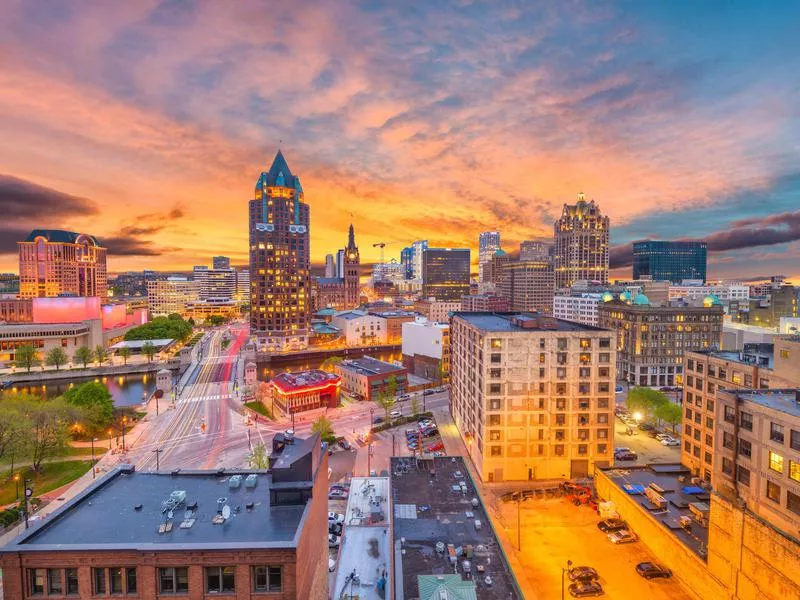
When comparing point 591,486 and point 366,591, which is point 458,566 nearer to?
point 366,591

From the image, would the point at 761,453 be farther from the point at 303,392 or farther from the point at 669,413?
the point at 303,392

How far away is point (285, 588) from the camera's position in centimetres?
2434

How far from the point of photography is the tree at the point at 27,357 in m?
139

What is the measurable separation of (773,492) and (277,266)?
172 meters

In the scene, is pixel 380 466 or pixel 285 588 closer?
pixel 285 588

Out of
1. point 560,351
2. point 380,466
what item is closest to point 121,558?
point 380,466

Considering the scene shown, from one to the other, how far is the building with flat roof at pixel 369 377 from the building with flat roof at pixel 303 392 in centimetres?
839

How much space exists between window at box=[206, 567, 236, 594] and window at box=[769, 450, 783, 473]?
139ft

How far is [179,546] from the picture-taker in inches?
947

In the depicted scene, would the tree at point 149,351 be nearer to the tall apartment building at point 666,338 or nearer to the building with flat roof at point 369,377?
the building with flat roof at point 369,377

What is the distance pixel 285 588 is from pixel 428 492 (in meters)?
25.6

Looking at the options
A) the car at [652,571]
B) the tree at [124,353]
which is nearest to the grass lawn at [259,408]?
the car at [652,571]

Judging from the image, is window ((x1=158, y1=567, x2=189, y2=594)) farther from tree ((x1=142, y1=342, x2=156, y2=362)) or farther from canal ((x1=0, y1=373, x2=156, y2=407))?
tree ((x1=142, y1=342, x2=156, y2=362))

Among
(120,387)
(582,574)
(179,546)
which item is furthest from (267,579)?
(120,387)
